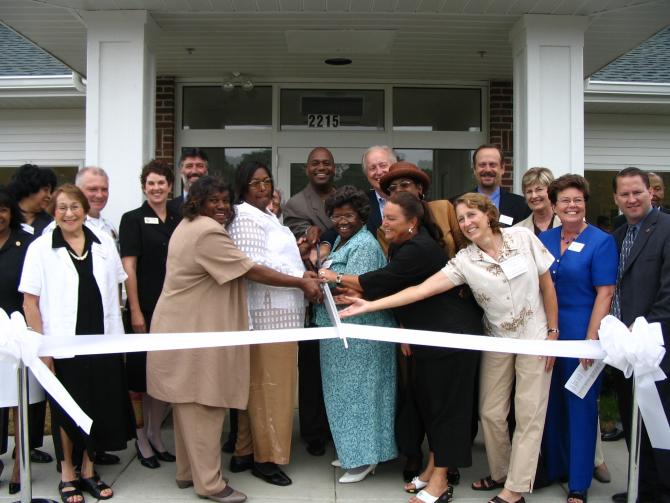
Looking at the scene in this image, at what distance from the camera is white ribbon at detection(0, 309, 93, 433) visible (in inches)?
129

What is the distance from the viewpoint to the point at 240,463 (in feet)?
13.7

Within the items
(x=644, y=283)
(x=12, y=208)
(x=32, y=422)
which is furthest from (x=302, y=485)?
(x=12, y=208)

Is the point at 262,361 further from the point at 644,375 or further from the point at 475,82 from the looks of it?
the point at 475,82

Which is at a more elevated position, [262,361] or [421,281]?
[421,281]

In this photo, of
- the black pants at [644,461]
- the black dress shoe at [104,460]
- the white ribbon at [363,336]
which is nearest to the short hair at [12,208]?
the white ribbon at [363,336]

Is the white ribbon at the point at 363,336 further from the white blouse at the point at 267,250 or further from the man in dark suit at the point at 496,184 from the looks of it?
the man in dark suit at the point at 496,184

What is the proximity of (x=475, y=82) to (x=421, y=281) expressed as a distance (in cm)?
477

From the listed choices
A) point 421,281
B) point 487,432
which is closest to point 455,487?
point 487,432

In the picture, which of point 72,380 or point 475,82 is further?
point 475,82

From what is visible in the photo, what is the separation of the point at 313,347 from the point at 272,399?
62 centimetres

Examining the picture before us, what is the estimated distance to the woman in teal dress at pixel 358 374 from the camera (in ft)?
12.9

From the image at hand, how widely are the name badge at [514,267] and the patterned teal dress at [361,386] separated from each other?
31.0 inches

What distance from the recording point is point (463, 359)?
3682mm

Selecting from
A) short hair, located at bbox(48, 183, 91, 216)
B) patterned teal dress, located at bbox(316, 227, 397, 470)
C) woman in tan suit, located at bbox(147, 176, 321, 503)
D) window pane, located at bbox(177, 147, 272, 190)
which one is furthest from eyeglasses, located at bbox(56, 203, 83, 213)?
window pane, located at bbox(177, 147, 272, 190)
